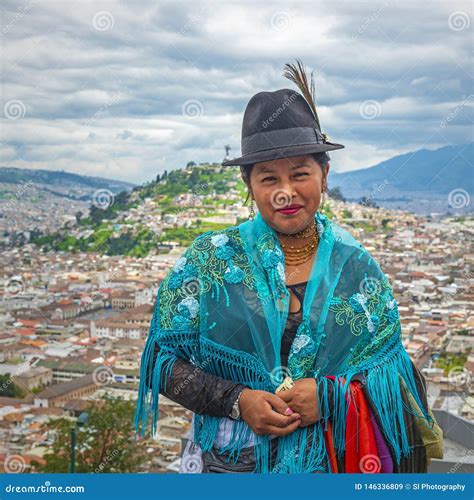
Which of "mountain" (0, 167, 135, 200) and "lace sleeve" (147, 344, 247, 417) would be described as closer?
"lace sleeve" (147, 344, 247, 417)

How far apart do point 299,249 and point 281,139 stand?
214 millimetres

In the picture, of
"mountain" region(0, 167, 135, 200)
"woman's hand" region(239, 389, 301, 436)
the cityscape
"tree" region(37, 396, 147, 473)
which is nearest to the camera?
"woman's hand" region(239, 389, 301, 436)

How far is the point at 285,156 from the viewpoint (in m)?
1.16

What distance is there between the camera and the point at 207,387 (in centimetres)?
119

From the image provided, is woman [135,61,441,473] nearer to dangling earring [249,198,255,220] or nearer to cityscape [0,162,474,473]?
dangling earring [249,198,255,220]

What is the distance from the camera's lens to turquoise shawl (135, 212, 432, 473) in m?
1.20

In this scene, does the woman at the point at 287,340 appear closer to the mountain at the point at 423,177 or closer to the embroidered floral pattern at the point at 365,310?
the embroidered floral pattern at the point at 365,310

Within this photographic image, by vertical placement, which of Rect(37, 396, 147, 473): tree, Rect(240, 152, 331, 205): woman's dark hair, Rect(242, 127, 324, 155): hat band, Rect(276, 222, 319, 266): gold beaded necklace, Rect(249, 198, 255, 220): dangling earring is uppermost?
Rect(242, 127, 324, 155): hat band

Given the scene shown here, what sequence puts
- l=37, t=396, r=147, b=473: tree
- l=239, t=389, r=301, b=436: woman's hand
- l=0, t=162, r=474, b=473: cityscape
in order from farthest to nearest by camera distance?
l=0, t=162, r=474, b=473: cityscape
l=37, t=396, r=147, b=473: tree
l=239, t=389, r=301, b=436: woman's hand

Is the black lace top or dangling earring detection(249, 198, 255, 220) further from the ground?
dangling earring detection(249, 198, 255, 220)

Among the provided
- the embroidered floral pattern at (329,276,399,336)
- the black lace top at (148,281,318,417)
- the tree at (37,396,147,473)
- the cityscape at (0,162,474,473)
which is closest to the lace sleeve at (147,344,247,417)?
the black lace top at (148,281,318,417)

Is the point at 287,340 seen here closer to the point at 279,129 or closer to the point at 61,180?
the point at 279,129

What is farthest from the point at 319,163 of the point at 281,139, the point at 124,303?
the point at 124,303

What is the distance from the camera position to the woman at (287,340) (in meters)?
1.18
